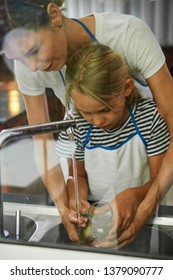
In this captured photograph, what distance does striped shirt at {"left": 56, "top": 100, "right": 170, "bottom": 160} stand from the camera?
0.99 meters

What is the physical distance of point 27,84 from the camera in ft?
3.51

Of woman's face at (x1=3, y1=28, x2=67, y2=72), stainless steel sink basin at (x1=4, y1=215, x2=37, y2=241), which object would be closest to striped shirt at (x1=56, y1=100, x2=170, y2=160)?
woman's face at (x1=3, y1=28, x2=67, y2=72)

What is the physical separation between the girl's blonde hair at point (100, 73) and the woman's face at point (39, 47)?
0.05m

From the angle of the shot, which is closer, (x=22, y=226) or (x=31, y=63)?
(x=31, y=63)

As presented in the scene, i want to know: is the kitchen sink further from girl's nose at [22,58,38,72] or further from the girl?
girl's nose at [22,58,38,72]

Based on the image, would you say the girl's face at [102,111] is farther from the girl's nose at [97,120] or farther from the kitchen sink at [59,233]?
the kitchen sink at [59,233]

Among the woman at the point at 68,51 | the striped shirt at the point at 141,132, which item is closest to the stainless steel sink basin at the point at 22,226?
the woman at the point at 68,51

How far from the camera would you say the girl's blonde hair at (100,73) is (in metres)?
0.97

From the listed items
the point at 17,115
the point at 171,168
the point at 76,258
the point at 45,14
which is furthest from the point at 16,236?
the point at 45,14

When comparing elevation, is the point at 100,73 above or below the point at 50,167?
above

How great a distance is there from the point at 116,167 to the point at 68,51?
28cm

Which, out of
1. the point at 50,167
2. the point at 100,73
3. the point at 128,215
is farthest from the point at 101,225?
the point at 100,73

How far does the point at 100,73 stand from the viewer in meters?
0.97

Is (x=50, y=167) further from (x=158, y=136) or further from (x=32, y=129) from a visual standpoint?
(x=158, y=136)
